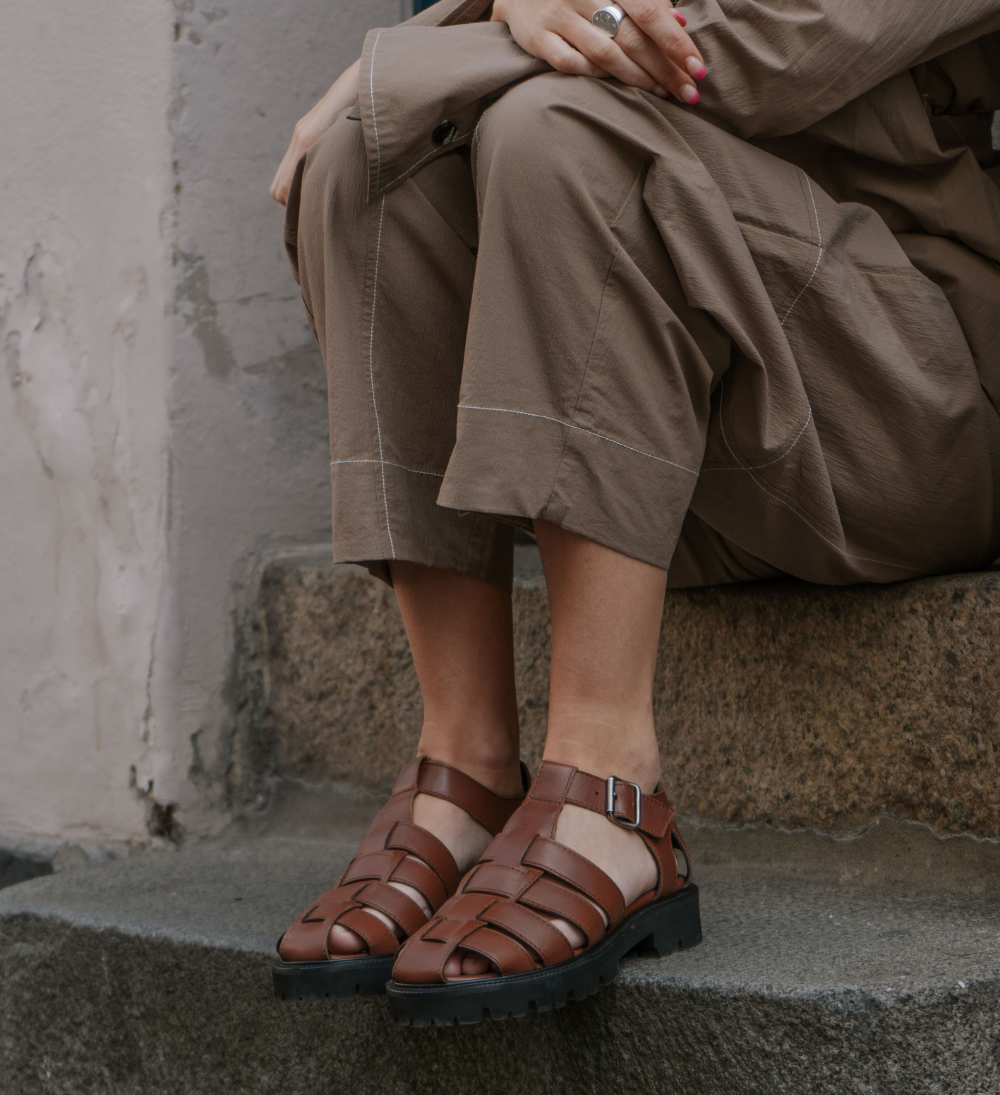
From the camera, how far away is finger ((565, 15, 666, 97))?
0.71 metres

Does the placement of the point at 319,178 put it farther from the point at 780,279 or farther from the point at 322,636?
the point at 322,636

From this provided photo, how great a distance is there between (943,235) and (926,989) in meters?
0.56

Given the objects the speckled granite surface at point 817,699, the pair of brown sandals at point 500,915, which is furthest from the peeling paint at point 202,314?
the pair of brown sandals at point 500,915

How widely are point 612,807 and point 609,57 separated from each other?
0.50m

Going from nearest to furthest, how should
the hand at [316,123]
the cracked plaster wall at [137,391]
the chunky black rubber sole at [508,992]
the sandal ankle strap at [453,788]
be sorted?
1. the chunky black rubber sole at [508,992]
2. the sandal ankle strap at [453,788]
3. the hand at [316,123]
4. the cracked plaster wall at [137,391]

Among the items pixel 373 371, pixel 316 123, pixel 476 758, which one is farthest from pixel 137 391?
pixel 476 758

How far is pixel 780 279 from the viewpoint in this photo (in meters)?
0.75

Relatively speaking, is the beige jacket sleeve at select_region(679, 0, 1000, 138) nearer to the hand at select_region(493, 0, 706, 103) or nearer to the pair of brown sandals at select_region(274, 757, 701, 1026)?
the hand at select_region(493, 0, 706, 103)

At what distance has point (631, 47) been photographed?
2.34 feet

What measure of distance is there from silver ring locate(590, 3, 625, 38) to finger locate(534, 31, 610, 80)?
21 mm

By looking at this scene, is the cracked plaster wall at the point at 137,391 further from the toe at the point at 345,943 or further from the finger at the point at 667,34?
the finger at the point at 667,34

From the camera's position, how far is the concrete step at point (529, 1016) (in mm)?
636

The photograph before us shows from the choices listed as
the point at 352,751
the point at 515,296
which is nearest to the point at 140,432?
the point at 352,751

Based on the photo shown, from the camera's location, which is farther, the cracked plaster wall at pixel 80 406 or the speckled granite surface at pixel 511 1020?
the cracked plaster wall at pixel 80 406
